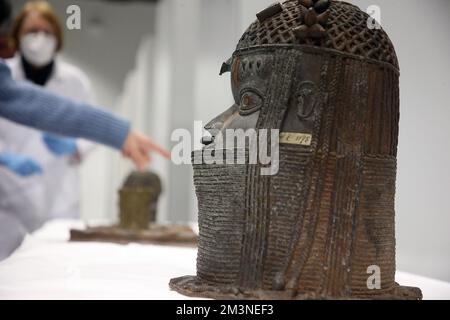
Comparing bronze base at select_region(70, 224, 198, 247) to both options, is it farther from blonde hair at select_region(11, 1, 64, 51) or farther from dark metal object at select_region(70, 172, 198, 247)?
blonde hair at select_region(11, 1, 64, 51)

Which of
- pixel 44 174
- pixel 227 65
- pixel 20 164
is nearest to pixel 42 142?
pixel 44 174

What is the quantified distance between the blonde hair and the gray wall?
197 mm

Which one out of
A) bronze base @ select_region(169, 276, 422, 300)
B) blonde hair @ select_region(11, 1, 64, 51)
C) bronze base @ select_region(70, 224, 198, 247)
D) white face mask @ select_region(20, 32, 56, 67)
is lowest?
bronze base @ select_region(70, 224, 198, 247)

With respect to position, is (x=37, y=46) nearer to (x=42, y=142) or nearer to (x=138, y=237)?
(x=42, y=142)

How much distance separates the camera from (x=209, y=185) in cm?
175

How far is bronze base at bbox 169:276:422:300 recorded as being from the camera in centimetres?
154

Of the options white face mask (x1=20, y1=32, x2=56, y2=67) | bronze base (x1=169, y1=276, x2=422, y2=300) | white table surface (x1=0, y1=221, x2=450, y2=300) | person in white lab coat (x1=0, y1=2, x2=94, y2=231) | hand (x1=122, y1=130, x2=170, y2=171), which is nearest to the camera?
bronze base (x1=169, y1=276, x2=422, y2=300)

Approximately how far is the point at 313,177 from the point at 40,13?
266cm

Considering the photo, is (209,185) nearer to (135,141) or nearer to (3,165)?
(135,141)

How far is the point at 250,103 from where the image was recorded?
5.69ft

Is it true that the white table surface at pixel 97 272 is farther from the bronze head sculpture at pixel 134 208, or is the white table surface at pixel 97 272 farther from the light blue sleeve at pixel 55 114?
the light blue sleeve at pixel 55 114

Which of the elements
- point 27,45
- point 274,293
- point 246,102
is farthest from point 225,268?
A: point 27,45

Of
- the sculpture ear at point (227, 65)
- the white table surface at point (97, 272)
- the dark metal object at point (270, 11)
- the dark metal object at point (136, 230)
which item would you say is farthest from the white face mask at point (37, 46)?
the dark metal object at point (270, 11)

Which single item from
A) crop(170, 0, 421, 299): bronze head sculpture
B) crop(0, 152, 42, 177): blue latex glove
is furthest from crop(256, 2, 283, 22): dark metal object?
crop(0, 152, 42, 177): blue latex glove
